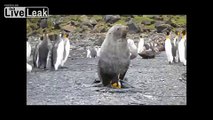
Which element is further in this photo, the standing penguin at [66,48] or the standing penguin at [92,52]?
the standing penguin at [66,48]

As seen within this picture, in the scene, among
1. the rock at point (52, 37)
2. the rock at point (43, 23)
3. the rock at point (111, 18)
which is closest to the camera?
the rock at point (111, 18)

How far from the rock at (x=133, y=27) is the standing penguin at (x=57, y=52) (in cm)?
97

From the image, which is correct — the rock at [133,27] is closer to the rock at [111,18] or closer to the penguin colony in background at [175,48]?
the rock at [111,18]

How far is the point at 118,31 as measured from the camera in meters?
7.31

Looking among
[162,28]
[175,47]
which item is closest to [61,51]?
[162,28]

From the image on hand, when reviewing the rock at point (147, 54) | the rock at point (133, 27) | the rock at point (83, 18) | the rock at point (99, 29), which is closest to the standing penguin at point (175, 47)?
the rock at point (147, 54)

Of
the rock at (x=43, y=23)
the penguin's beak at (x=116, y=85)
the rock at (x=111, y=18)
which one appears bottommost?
the penguin's beak at (x=116, y=85)

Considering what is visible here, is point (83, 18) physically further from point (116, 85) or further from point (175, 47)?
point (175, 47)

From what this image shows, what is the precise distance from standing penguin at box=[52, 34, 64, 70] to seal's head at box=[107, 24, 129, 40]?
73 cm

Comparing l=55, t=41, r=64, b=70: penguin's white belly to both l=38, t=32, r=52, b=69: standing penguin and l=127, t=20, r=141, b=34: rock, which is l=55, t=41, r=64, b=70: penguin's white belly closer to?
l=38, t=32, r=52, b=69: standing penguin

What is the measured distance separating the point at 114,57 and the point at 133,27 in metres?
0.50

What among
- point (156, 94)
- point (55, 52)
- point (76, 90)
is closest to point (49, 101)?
point (76, 90)

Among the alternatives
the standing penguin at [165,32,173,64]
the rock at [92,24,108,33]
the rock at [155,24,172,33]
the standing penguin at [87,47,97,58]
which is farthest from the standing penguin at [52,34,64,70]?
the standing penguin at [165,32,173,64]

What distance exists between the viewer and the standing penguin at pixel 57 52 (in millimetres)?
7511
